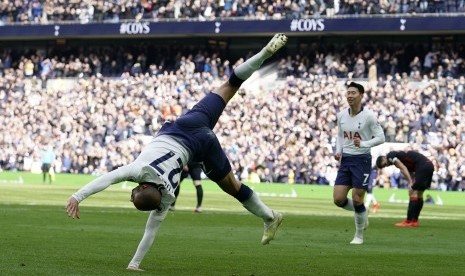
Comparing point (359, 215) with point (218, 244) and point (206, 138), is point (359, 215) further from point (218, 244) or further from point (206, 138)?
point (206, 138)

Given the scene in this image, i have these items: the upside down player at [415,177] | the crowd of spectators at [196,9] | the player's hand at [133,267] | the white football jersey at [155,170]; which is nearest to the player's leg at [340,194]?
the upside down player at [415,177]

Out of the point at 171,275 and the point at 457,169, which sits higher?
Result: the point at 171,275

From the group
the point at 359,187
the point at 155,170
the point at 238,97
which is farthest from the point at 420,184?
the point at 238,97

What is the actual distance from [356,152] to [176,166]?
7.61m

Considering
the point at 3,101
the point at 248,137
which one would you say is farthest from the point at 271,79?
the point at 3,101

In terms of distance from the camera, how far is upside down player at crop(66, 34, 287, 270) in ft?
40.0

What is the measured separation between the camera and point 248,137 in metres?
55.0

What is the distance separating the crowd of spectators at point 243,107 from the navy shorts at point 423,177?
21.7 meters

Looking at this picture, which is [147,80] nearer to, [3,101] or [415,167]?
[3,101]

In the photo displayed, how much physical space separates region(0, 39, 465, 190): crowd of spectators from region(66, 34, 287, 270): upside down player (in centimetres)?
3375

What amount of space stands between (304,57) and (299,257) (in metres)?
46.3

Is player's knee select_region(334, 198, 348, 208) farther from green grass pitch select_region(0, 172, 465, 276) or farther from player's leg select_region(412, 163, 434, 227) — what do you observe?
player's leg select_region(412, 163, 434, 227)

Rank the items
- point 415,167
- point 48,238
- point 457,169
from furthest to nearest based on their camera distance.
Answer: point 457,169 → point 415,167 → point 48,238

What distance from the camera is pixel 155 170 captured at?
1240cm
